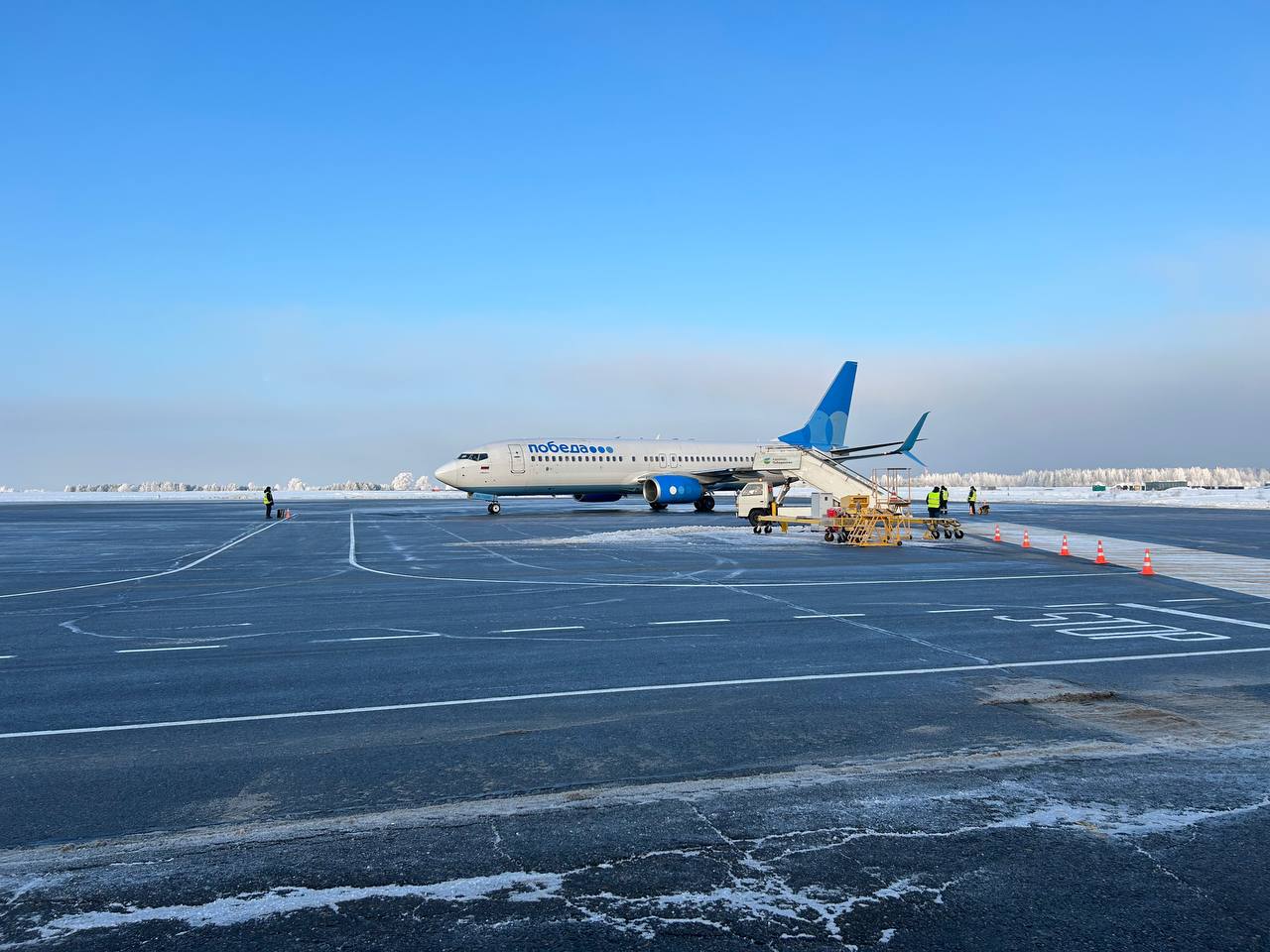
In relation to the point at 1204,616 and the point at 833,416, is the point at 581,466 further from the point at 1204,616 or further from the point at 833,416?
the point at 1204,616

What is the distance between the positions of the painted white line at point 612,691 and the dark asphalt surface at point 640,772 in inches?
2.7

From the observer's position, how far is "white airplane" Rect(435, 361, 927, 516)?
1879 inches

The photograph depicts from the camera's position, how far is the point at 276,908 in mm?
4703

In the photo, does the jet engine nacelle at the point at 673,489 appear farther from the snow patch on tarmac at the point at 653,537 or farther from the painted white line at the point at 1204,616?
the painted white line at the point at 1204,616

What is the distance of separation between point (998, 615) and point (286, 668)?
1075 cm

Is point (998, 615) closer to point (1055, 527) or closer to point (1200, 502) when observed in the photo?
point (1055, 527)

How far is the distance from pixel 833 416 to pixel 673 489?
19.2 meters

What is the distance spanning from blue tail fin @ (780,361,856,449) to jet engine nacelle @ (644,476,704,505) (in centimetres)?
1465

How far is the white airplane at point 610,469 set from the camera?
47.7 metres

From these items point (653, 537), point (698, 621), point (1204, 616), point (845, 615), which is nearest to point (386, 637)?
point (698, 621)

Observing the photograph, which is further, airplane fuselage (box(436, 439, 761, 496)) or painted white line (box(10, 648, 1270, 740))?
airplane fuselage (box(436, 439, 761, 496))

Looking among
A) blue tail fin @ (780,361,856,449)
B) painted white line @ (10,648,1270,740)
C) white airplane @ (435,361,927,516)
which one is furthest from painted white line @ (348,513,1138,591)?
blue tail fin @ (780,361,856,449)

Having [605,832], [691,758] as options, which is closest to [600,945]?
[605,832]

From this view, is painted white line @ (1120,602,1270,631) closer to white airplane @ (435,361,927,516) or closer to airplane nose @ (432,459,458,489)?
white airplane @ (435,361,927,516)
